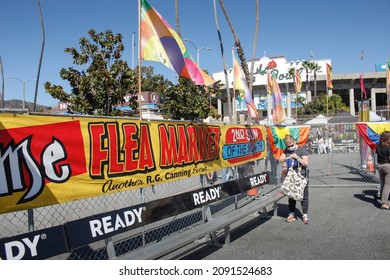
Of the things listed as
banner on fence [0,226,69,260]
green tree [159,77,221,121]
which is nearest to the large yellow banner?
banner on fence [0,226,69,260]

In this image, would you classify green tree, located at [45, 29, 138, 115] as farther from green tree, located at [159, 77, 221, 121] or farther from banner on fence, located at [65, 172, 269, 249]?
banner on fence, located at [65, 172, 269, 249]

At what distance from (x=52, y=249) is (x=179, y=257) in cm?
225

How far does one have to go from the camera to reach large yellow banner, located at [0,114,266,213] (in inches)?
130

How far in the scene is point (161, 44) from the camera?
5453mm

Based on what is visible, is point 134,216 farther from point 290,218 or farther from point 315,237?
point 290,218

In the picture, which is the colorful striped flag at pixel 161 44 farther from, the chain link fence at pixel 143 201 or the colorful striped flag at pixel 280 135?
the colorful striped flag at pixel 280 135

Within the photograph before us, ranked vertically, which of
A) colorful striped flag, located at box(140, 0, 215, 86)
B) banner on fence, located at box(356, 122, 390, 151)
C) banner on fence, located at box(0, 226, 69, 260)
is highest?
colorful striped flag, located at box(140, 0, 215, 86)

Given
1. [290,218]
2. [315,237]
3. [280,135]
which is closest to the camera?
[315,237]

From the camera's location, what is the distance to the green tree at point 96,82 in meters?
15.9

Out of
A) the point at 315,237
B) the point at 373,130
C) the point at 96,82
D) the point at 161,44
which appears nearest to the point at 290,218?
the point at 315,237

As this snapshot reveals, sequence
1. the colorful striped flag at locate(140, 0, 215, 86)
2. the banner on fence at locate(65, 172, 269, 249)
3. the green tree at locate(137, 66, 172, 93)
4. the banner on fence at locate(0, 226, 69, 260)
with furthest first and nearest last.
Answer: the green tree at locate(137, 66, 172, 93) → the colorful striped flag at locate(140, 0, 215, 86) → the banner on fence at locate(65, 172, 269, 249) → the banner on fence at locate(0, 226, 69, 260)

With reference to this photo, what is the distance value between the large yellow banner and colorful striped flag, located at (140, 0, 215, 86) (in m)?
0.96

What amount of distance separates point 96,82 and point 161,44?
430 inches
